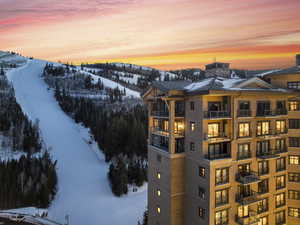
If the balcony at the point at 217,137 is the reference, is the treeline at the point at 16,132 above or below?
below

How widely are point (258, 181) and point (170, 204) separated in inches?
401

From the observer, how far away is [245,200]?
2431 centimetres

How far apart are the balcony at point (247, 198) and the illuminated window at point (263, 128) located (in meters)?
6.66

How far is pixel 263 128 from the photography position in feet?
85.2

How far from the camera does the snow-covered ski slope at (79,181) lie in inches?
1780

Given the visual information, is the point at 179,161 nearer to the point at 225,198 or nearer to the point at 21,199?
the point at 225,198

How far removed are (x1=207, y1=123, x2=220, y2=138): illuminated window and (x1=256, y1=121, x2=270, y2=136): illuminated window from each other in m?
5.00

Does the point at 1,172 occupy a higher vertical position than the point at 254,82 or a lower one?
lower

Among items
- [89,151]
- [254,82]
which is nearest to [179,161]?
[254,82]

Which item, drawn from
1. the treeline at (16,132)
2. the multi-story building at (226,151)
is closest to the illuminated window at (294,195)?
the multi-story building at (226,151)

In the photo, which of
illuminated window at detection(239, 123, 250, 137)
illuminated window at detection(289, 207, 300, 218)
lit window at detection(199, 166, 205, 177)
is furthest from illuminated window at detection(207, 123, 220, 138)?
illuminated window at detection(289, 207, 300, 218)

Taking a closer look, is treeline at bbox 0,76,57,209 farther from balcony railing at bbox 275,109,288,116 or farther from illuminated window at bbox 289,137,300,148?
illuminated window at bbox 289,137,300,148

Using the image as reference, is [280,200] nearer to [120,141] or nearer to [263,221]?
[263,221]

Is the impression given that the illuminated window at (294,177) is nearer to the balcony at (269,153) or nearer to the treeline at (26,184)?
the balcony at (269,153)
